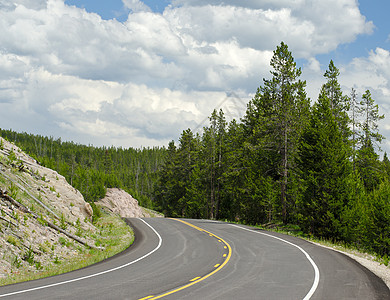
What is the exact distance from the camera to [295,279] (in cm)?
1097

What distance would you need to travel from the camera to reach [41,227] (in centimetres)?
1669

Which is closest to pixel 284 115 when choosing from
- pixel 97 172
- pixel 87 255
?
pixel 87 255

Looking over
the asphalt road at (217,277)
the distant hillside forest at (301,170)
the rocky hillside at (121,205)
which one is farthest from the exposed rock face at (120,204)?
the asphalt road at (217,277)

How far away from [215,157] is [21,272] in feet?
148

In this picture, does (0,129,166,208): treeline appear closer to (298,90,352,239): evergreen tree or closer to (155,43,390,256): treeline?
(155,43,390,256): treeline

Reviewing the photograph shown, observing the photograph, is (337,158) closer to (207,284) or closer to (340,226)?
(340,226)

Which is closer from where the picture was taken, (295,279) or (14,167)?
(295,279)

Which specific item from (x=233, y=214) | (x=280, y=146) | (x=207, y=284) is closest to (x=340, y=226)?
(x=280, y=146)

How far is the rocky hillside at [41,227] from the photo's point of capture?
13617mm

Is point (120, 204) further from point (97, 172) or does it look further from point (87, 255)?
point (87, 255)

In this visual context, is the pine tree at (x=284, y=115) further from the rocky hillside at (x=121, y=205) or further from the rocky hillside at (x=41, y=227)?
the rocky hillside at (x=121, y=205)

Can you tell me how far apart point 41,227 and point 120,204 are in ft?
205

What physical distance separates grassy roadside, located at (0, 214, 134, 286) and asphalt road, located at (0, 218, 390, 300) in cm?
84

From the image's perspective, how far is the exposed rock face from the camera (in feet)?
245
